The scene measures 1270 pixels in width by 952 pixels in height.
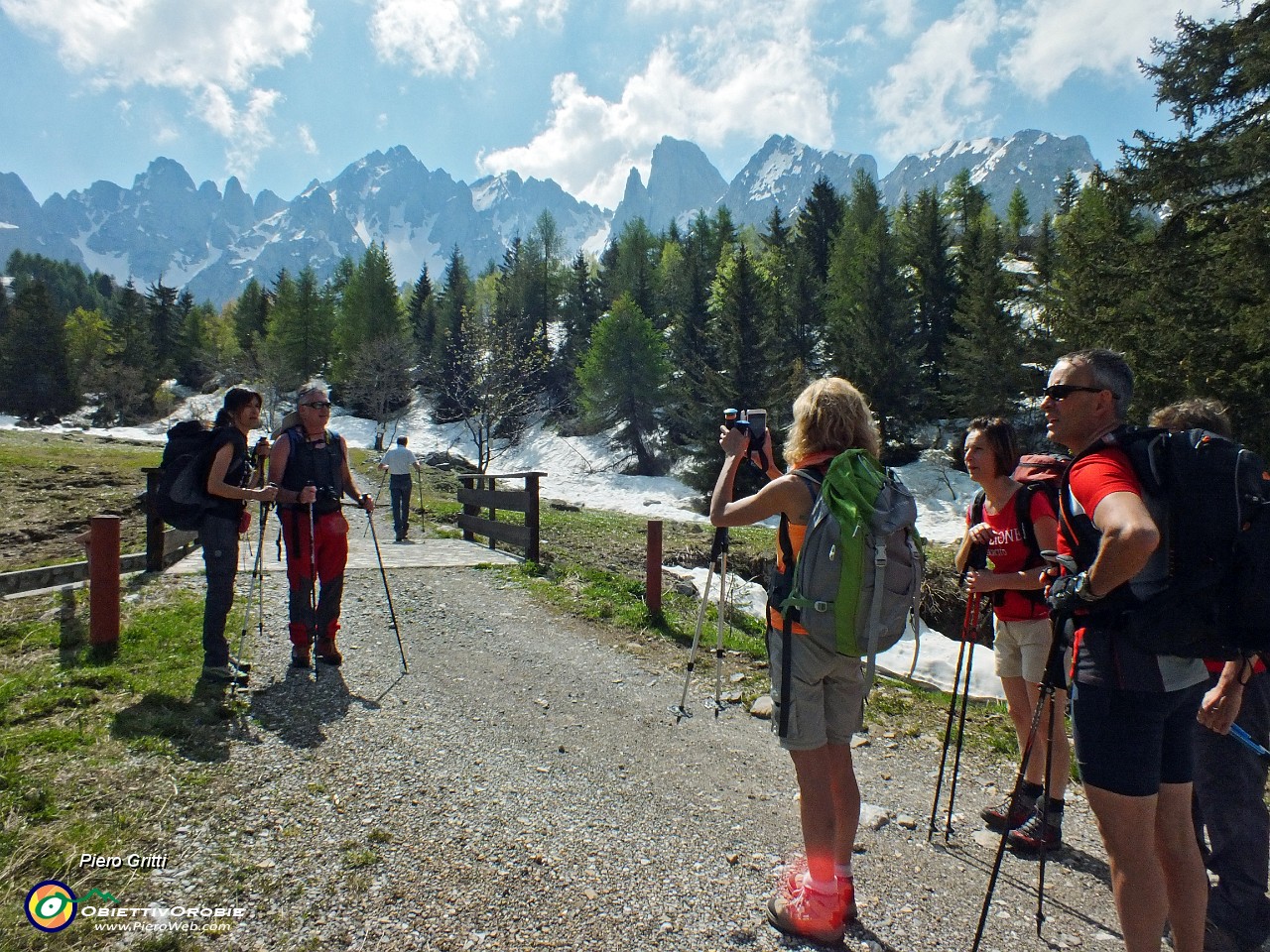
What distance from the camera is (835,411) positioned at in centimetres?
285

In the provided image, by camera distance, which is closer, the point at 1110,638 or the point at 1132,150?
the point at 1110,638

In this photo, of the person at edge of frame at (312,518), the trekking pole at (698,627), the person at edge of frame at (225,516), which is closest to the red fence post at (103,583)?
the person at edge of frame at (225,516)

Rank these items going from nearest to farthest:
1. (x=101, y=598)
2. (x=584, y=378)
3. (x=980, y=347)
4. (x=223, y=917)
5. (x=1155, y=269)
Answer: (x=223, y=917) → (x=101, y=598) → (x=1155, y=269) → (x=980, y=347) → (x=584, y=378)

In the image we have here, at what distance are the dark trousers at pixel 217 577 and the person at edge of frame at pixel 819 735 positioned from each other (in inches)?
165

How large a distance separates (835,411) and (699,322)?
38.4 metres

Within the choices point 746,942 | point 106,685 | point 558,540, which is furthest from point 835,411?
point 558,540

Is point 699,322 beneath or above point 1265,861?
above

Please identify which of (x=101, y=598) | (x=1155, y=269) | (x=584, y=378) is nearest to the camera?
(x=101, y=598)

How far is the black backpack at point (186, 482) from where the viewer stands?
491 cm

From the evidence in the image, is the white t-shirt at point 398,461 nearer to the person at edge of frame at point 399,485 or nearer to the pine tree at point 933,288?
the person at edge of frame at point 399,485

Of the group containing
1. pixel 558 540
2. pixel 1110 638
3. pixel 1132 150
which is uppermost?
pixel 1132 150

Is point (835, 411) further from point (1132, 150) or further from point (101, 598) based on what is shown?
point (1132, 150)

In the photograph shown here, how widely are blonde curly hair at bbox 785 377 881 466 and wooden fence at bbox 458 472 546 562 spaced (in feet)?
23.8

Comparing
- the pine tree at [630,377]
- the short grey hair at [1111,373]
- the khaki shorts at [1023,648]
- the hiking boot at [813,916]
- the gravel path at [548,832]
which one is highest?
the pine tree at [630,377]
